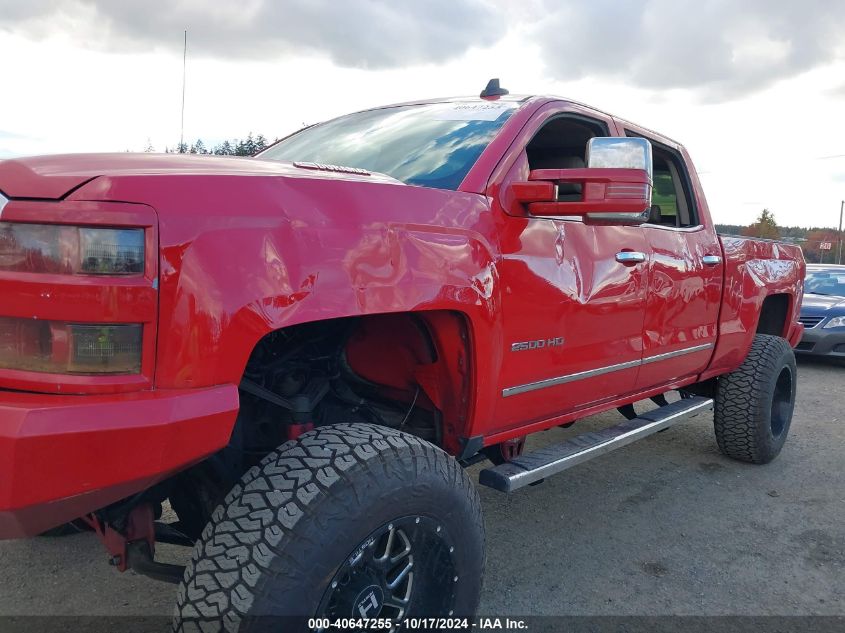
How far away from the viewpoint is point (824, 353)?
8789 millimetres

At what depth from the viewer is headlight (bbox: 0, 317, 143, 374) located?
57.6 inches

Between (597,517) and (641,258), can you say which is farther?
(597,517)

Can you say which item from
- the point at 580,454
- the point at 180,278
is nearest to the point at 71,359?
the point at 180,278

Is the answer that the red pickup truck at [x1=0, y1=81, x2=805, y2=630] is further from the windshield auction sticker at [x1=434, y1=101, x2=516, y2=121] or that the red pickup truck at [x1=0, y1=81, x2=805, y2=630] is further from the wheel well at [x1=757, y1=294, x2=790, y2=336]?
the wheel well at [x1=757, y1=294, x2=790, y2=336]

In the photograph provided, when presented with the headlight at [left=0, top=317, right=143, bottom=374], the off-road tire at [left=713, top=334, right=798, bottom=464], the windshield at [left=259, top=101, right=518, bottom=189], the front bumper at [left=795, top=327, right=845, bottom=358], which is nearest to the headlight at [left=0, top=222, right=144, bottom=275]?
the headlight at [left=0, top=317, right=143, bottom=374]

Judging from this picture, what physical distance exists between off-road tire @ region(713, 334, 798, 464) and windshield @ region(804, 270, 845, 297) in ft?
21.1

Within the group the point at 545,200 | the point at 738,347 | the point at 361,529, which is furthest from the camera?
the point at 738,347

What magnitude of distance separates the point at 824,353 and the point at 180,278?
930cm

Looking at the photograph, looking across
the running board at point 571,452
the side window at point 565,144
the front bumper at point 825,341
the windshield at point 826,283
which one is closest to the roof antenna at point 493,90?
the side window at point 565,144

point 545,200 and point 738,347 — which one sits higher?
point 545,200

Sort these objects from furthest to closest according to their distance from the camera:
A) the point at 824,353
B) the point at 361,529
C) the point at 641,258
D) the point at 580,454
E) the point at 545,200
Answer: the point at 824,353 → the point at 641,258 → the point at 580,454 → the point at 545,200 → the point at 361,529

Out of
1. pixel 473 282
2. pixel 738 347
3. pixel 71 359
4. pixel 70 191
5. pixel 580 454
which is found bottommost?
pixel 580 454

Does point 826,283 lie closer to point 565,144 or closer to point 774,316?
point 774,316

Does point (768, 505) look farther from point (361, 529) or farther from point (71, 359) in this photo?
point (71, 359)
